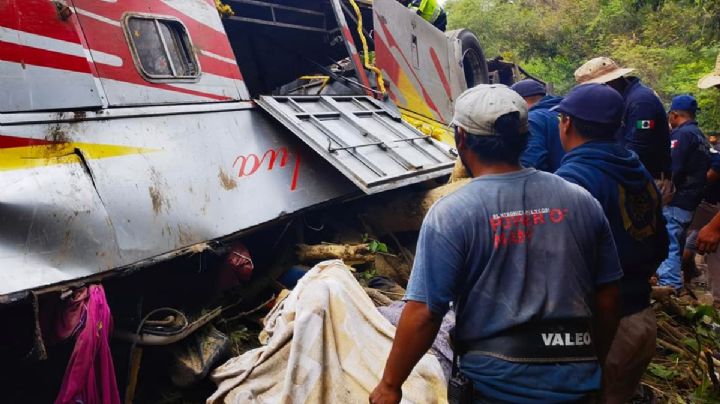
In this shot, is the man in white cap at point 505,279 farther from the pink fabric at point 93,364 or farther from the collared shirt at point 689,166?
the collared shirt at point 689,166

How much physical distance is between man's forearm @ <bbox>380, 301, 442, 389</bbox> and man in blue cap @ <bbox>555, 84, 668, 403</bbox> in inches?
32.4

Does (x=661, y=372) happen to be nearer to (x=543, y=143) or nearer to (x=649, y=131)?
(x=649, y=131)

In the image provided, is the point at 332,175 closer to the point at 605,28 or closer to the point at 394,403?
the point at 394,403

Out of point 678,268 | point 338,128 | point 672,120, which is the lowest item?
point 678,268

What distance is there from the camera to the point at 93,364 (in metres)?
2.37

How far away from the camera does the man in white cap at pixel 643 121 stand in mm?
3354

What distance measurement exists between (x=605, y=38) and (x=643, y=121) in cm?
1694

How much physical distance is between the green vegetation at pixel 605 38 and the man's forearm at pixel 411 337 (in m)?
10.9

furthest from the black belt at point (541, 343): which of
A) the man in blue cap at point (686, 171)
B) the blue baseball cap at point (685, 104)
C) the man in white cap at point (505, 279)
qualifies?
the blue baseball cap at point (685, 104)

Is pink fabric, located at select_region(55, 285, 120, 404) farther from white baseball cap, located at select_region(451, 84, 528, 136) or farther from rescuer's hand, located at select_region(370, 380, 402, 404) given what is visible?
white baseball cap, located at select_region(451, 84, 528, 136)

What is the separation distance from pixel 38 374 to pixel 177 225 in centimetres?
93

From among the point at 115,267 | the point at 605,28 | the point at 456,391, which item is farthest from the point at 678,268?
the point at 605,28

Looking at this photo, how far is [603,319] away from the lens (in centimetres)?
174

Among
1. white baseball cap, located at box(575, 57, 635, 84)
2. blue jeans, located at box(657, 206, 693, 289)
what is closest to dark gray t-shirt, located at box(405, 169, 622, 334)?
white baseball cap, located at box(575, 57, 635, 84)
